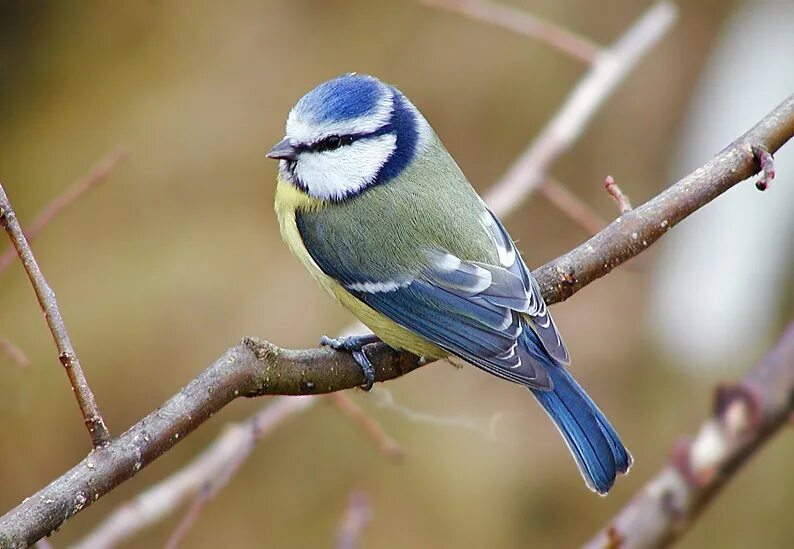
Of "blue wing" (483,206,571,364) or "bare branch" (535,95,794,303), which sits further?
"blue wing" (483,206,571,364)

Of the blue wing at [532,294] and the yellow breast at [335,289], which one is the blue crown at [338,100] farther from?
the blue wing at [532,294]

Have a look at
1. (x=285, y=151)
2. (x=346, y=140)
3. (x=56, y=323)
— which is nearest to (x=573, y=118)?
(x=346, y=140)

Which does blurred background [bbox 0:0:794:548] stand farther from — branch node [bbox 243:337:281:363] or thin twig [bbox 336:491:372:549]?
branch node [bbox 243:337:281:363]

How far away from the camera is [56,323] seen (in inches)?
52.7

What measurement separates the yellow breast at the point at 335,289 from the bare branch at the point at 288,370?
0.03 meters

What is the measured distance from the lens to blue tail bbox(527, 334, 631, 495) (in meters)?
2.10

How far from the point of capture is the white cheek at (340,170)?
7.70ft

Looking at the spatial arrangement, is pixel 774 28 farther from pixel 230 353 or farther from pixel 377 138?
pixel 230 353

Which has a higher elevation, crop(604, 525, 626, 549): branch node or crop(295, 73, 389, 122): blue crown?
crop(295, 73, 389, 122): blue crown

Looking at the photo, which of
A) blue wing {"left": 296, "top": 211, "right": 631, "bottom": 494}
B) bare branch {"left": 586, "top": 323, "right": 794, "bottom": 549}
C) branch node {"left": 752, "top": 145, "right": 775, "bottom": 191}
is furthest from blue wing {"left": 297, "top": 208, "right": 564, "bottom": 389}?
branch node {"left": 752, "top": 145, "right": 775, "bottom": 191}

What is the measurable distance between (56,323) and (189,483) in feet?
2.63

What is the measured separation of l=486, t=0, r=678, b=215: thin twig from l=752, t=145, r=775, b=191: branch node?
2.44ft

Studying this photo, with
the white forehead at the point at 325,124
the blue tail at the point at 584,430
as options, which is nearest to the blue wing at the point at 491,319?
the blue tail at the point at 584,430

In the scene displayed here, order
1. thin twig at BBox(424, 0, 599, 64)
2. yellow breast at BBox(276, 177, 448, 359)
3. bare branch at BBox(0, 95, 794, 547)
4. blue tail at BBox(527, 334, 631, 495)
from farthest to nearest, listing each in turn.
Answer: thin twig at BBox(424, 0, 599, 64)
yellow breast at BBox(276, 177, 448, 359)
blue tail at BBox(527, 334, 631, 495)
bare branch at BBox(0, 95, 794, 547)
